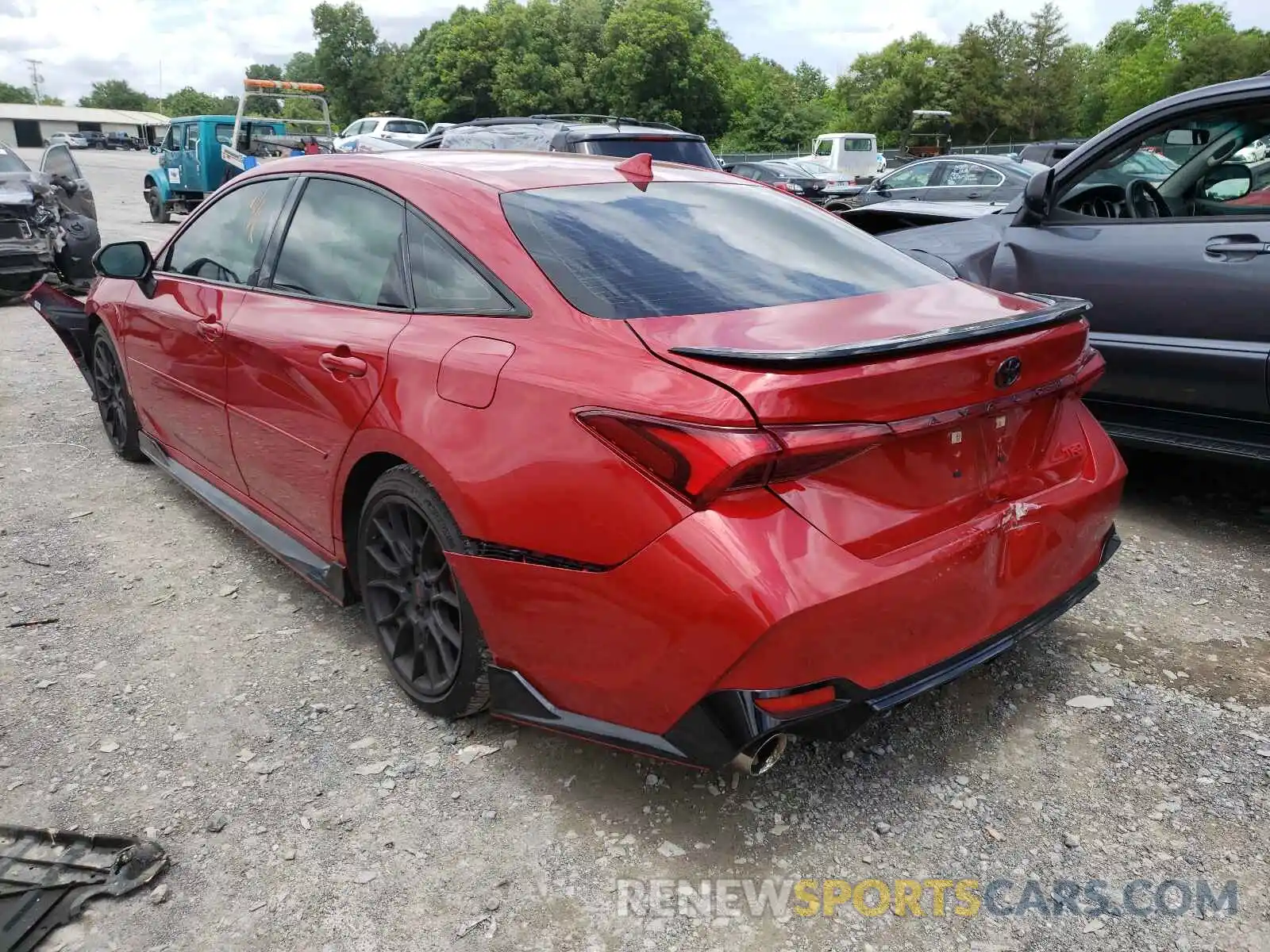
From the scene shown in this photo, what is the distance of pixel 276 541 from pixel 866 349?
7.48 ft

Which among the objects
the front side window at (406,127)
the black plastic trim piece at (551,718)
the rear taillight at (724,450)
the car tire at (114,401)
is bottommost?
the black plastic trim piece at (551,718)

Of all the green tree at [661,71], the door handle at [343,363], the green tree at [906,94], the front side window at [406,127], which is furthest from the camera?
the green tree at [906,94]

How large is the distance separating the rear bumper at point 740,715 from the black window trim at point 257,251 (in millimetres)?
1930

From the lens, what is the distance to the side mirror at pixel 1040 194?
15.1 feet

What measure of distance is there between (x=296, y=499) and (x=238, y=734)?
2.66 ft

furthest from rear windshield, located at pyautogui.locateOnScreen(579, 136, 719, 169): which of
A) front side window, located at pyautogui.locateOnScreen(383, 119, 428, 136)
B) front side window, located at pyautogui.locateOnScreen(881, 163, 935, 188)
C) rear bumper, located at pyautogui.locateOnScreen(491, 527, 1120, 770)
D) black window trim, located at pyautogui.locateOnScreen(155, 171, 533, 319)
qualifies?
front side window, located at pyautogui.locateOnScreen(383, 119, 428, 136)

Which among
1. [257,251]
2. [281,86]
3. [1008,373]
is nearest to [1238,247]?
[1008,373]

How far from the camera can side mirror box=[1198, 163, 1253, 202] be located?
4703mm

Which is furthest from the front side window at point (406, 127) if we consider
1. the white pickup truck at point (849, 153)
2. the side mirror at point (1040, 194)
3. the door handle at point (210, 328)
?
the door handle at point (210, 328)

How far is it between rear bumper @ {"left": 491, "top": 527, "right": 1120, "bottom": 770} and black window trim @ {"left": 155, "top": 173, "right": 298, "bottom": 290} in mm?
1930

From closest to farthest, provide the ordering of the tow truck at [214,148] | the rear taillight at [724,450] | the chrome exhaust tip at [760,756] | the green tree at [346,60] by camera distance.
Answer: the rear taillight at [724,450] < the chrome exhaust tip at [760,756] < the tow truck at [214,148] < the green tree at [346,60]

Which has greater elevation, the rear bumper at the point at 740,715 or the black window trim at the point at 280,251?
the black window trim at the point at 280,251

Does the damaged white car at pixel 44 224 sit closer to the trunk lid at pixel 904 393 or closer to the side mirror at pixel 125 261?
the side mirror at pixel 125 261

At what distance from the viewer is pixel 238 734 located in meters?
2.87
